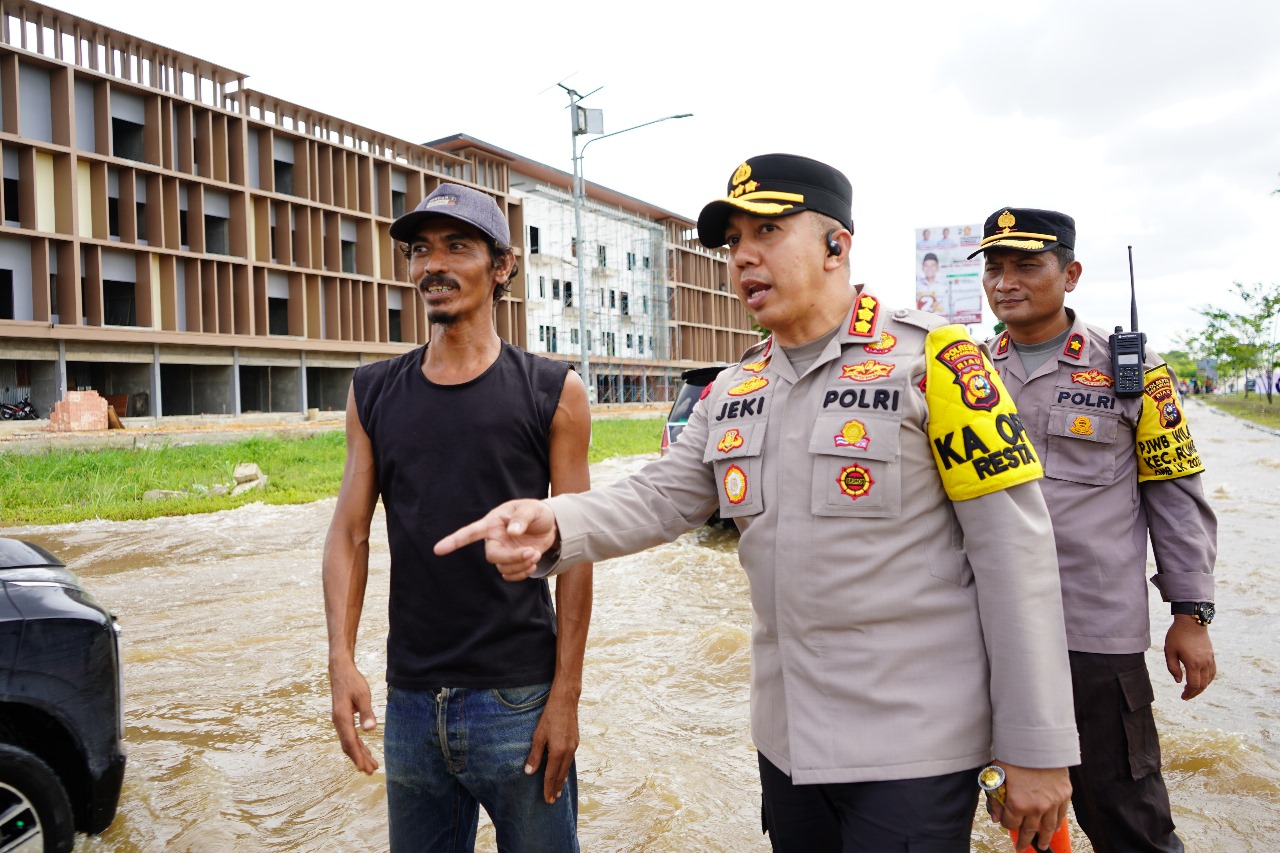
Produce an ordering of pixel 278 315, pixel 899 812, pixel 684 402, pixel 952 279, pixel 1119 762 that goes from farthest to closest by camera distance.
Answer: pixel 278 315
pixel 952 279
pixel 684 402
pixel 1119 762
pixel 899 812

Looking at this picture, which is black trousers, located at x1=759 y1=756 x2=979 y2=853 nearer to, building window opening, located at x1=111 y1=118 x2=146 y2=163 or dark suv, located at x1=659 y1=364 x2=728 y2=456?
dark suv, located at x1=659 y1=364 x2=728 y2=456

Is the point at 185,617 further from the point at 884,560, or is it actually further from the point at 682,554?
the point at 884,560

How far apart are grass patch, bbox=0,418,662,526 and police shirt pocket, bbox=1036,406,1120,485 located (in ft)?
40.9

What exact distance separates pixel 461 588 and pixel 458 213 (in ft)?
3.07

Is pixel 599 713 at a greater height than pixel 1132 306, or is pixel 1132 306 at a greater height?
pixel 1132 306

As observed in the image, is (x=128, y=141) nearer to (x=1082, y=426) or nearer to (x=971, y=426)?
(x=1082, y=426)

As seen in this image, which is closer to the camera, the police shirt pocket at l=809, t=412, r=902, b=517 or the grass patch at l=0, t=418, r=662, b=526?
the police shirt pocket at l=809, t=412, r=902, b=517

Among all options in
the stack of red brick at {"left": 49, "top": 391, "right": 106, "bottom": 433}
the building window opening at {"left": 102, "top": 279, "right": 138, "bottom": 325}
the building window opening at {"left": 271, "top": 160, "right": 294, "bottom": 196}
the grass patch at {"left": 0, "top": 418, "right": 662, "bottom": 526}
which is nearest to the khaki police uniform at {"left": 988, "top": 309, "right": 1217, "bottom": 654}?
the grass patch at {"left": 0, "top": 418, "right": 662, "bottom": 526}

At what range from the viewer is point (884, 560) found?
187 cm

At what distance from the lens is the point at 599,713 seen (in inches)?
210

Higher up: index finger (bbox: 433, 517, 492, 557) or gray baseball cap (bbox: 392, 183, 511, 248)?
gray baseball cap (bbox: 392, 183, 511, 248)

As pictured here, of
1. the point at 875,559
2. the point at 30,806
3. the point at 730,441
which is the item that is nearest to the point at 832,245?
the point at 730,441

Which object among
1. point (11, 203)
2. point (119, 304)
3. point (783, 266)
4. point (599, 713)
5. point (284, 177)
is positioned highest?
point (284, 177)

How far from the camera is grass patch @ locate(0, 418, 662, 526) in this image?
12.9 m
